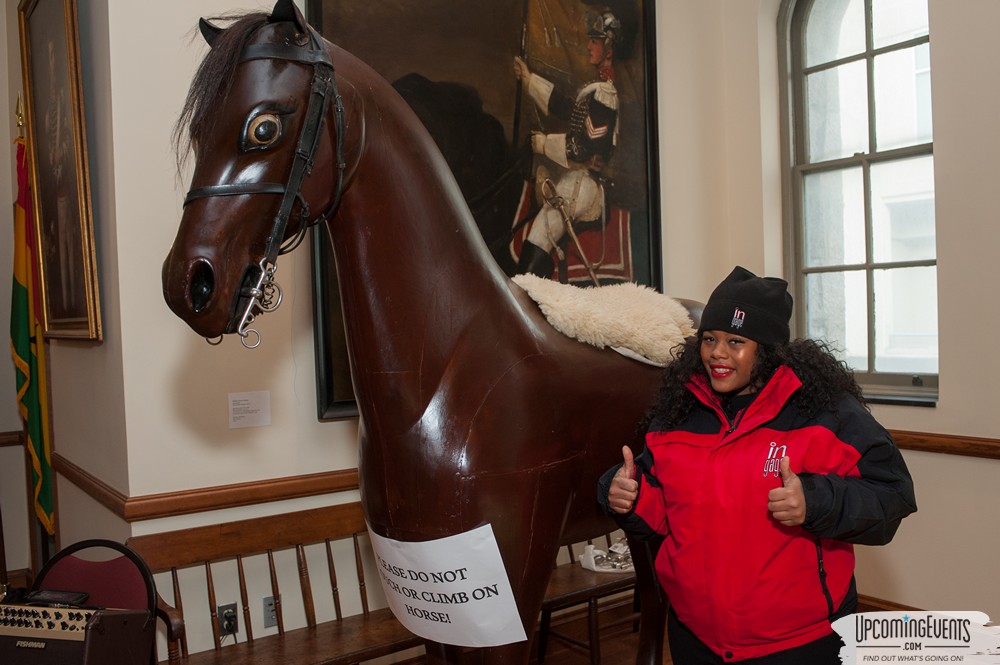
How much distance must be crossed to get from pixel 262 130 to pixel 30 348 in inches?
117

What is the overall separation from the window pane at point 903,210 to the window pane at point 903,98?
114 mm

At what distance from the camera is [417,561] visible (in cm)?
155

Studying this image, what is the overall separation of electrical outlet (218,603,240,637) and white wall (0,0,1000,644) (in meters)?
0.32

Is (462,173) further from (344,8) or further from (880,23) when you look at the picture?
(880,23)

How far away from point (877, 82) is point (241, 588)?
3.47 meters

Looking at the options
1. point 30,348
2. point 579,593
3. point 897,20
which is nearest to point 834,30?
point 897,20

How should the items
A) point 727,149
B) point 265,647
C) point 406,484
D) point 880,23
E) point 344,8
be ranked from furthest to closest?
point 727,149 < point 880,23 < point 344,8 < point 265,647 < point 406,484

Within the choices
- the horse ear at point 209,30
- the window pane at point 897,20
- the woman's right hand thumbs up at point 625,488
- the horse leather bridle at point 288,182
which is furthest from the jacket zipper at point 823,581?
the window pane at point 897,20

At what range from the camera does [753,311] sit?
1577 mm

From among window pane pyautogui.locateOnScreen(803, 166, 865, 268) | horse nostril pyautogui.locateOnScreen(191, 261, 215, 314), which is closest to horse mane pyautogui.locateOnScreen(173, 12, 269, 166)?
horse nostril pyautogui.locateOnScreen(191, 261, 215, 314)

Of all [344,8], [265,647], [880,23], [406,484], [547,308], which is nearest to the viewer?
[406,484]

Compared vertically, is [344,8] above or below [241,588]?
above

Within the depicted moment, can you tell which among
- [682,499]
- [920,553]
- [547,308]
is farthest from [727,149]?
[682,499]

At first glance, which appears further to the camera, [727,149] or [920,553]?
[727,149]
